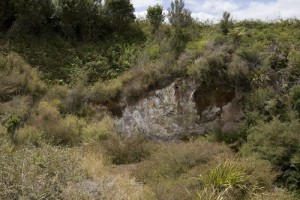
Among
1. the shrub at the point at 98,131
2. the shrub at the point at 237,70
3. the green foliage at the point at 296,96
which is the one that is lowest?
the shrub at the point at 98,131

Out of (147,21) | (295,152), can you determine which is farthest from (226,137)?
(147,21)

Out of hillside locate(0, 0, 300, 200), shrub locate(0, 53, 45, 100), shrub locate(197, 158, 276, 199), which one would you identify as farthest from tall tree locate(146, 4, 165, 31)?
shrub locate(197, 158, 276, 199)

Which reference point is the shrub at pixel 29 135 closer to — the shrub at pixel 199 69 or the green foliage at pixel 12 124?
the green foliage at pixel 12 124

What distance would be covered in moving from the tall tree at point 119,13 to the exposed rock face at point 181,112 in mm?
5832

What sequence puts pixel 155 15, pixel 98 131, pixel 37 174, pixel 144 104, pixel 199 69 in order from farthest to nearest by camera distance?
pixel 155 15 → pixel 144 104 → pixel 199 69 → pixel 98 131 → pixel 37 174

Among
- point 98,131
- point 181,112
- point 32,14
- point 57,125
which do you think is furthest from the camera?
point 32,14

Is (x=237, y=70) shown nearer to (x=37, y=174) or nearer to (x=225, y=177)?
(x=225, y=177)

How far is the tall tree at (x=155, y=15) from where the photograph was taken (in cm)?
1781

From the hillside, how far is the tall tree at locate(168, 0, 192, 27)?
0.05 metres

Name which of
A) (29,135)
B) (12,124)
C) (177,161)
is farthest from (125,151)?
(12,124)

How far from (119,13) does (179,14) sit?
369cm

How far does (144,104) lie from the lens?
14.9 m

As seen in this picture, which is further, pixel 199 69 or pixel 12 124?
pixel 199 69

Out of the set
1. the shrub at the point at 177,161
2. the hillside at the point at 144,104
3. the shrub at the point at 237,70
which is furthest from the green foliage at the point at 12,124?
the shrub at the point at 237,70
